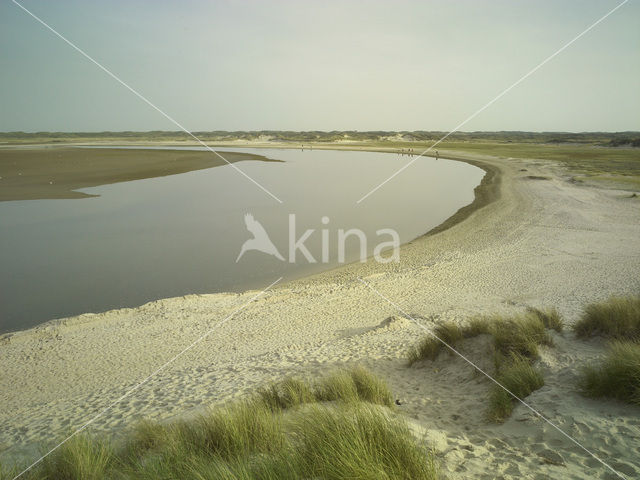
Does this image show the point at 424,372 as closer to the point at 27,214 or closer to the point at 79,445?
the point at 79,445

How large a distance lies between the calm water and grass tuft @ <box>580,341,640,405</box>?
→ 8346 mm

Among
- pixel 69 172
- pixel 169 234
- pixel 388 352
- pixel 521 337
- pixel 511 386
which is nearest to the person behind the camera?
pixel 511 386

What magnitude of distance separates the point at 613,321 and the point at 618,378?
2.01 m

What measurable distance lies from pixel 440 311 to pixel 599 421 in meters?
4.90

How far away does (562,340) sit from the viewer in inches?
211

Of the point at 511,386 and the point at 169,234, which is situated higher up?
the point at 511,386

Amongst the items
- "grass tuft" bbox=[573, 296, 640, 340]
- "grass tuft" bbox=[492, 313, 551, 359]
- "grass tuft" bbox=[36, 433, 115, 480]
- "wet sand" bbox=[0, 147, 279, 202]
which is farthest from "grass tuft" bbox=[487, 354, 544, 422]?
"wet sand" bbox=[0, 147, 279, 202]

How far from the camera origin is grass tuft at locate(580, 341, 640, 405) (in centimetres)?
356

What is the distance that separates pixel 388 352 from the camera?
6477 millimetres

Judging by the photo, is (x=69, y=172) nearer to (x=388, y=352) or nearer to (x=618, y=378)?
(x=388, y=352)

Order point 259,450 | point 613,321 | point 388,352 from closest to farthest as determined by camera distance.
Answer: point 259,450 < point 613,321 < point 388,352

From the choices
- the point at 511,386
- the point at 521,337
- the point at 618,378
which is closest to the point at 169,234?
the point at 521,337

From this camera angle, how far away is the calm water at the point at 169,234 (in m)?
10.1

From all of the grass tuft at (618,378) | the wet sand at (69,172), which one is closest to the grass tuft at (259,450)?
the grass tuft at (618,378)
